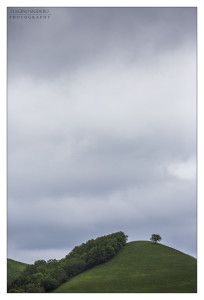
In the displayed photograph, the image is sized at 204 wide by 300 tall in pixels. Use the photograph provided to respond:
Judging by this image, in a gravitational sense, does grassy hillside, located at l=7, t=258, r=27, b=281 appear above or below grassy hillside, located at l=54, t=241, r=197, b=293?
below

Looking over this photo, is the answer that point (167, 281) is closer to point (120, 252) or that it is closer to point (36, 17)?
point (120, 252)

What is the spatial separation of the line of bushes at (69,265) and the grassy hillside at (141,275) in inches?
97.5

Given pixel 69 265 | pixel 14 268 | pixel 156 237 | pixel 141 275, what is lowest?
pixel 14 268

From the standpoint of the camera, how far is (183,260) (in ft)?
212

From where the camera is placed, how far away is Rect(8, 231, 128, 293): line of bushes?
60059mm

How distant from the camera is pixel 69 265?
245ft

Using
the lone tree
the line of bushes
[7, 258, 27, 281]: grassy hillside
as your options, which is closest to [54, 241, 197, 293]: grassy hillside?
the line of bushes

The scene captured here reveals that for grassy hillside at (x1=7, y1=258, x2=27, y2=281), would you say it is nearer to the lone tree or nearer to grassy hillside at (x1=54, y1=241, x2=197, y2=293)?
grassy hillside at (x1=54, y1=241, x2=197, y2=293)

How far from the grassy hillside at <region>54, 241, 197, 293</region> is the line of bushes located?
2.48 metres

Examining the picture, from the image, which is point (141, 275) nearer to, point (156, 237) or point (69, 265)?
point (69, 265)

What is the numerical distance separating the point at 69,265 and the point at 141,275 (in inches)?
918

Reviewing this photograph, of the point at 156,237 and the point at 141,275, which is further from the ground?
the point at 156,237

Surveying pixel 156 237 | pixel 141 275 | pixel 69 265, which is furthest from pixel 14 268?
pixel 141 275
